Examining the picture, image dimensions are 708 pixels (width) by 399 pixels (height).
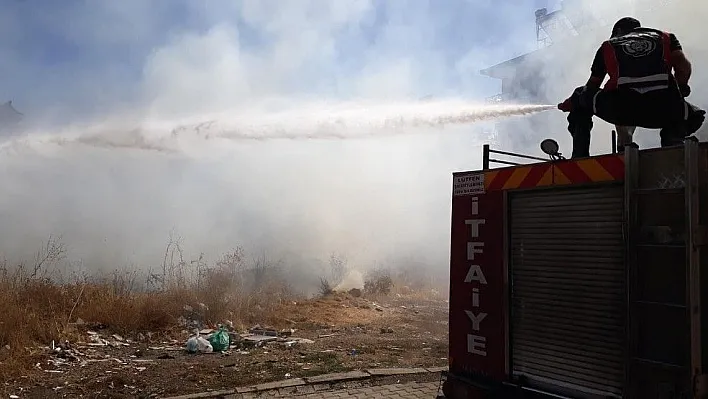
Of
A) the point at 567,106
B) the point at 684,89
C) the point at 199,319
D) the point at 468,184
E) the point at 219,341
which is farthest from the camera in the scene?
the point at 199,319

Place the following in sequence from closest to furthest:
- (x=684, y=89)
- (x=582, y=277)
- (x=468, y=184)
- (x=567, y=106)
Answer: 1. (x=582, y=277)
2. (x=468, y=184)
3. (x=684, y=89)
4. (x=567, y=106)

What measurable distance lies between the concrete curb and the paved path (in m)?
0.17

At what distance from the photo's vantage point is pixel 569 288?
9.11 ft

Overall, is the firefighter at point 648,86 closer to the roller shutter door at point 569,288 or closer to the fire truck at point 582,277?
the fire truck at point 582,277

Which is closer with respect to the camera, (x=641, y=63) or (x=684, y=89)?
(x=641, y=63)

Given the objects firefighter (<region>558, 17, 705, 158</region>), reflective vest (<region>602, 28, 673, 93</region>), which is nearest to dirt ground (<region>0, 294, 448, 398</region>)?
firefighter (<region>558, 17, 705, 158</region>)

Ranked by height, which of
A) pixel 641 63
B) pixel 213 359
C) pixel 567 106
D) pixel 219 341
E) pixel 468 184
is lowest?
pixel 213 359

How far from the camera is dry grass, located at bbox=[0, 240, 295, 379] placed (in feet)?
23.4

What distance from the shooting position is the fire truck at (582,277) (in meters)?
2.35

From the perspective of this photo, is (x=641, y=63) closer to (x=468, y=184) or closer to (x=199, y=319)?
(x=468, y=184)

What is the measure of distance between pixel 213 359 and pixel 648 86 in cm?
569

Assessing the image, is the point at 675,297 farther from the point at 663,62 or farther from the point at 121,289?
the point at 121,289

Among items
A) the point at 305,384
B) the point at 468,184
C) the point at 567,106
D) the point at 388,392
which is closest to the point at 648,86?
the point at 567,106

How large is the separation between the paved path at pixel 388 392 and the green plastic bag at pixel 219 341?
233 cm
